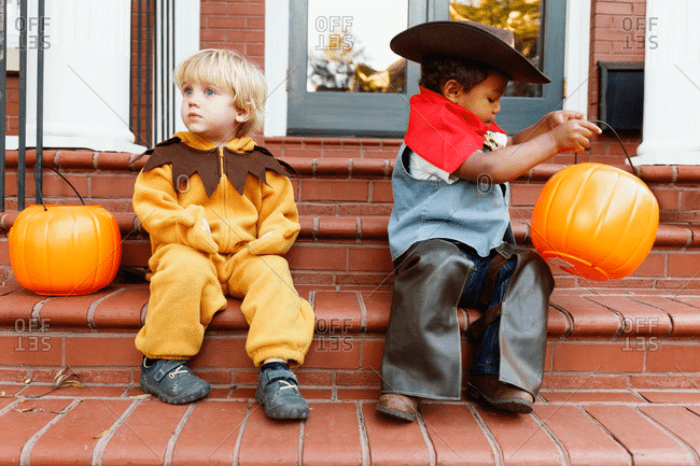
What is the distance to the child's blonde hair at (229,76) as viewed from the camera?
1638 mm

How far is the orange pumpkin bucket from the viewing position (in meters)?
1.59

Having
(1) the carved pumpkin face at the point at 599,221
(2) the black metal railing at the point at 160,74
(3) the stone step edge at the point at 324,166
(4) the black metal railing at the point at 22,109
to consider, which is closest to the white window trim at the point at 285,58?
(2) the black metal railing at the point at 160,74

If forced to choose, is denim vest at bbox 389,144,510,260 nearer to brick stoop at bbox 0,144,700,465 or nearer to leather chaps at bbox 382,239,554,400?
leather chaps at bbox 382,239,554,400

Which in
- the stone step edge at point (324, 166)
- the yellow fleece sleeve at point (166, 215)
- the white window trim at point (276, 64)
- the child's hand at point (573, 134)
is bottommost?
the yellow fleece sleeve at point (166, 215)

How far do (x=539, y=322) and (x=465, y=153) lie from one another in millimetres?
531

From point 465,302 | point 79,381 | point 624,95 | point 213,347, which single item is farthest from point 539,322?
point 624,95

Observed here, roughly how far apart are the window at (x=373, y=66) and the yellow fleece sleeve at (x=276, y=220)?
1886 mm

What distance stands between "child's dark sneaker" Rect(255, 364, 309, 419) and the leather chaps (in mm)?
234

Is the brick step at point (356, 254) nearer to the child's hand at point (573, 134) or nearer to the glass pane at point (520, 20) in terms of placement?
the child's hand at point (573, 134)

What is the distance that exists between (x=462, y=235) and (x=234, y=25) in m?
2.58

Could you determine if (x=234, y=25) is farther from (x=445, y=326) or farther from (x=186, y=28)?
(x=445, y=326)

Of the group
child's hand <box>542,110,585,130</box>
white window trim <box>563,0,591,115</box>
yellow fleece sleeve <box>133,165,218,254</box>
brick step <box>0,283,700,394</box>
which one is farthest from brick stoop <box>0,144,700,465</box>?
white window trim <box>563,0,591,115</box>

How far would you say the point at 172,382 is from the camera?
140 centimetres

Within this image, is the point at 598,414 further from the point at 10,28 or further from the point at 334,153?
the point at 10,28
